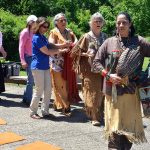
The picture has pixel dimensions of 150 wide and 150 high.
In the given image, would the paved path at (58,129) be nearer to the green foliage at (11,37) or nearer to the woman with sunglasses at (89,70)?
the woman with sunglasses at (89,70)

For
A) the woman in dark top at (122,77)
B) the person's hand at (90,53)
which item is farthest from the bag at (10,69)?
the woman in dark top at (122,77)

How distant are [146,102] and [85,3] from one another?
25.4 m

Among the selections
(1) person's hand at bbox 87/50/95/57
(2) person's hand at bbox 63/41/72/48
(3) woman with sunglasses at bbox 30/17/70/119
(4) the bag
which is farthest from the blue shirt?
(4) the bag

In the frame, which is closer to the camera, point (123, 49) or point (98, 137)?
point (123, 49)

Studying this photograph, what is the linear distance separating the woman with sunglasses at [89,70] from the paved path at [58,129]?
0.26 meters

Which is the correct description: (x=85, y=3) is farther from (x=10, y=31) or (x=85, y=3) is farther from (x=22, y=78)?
(x=22, y=78)

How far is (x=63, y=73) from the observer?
7.77 m

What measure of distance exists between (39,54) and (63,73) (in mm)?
817

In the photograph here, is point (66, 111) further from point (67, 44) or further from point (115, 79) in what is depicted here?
point (115, 79)

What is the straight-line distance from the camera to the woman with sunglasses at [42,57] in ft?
23.2

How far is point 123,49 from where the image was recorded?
473 centimetres

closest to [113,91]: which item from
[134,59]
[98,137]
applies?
[134,59]

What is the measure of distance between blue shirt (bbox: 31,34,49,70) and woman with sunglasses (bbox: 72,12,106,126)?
1.68ft

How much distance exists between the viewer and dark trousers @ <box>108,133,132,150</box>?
16.3 ft
